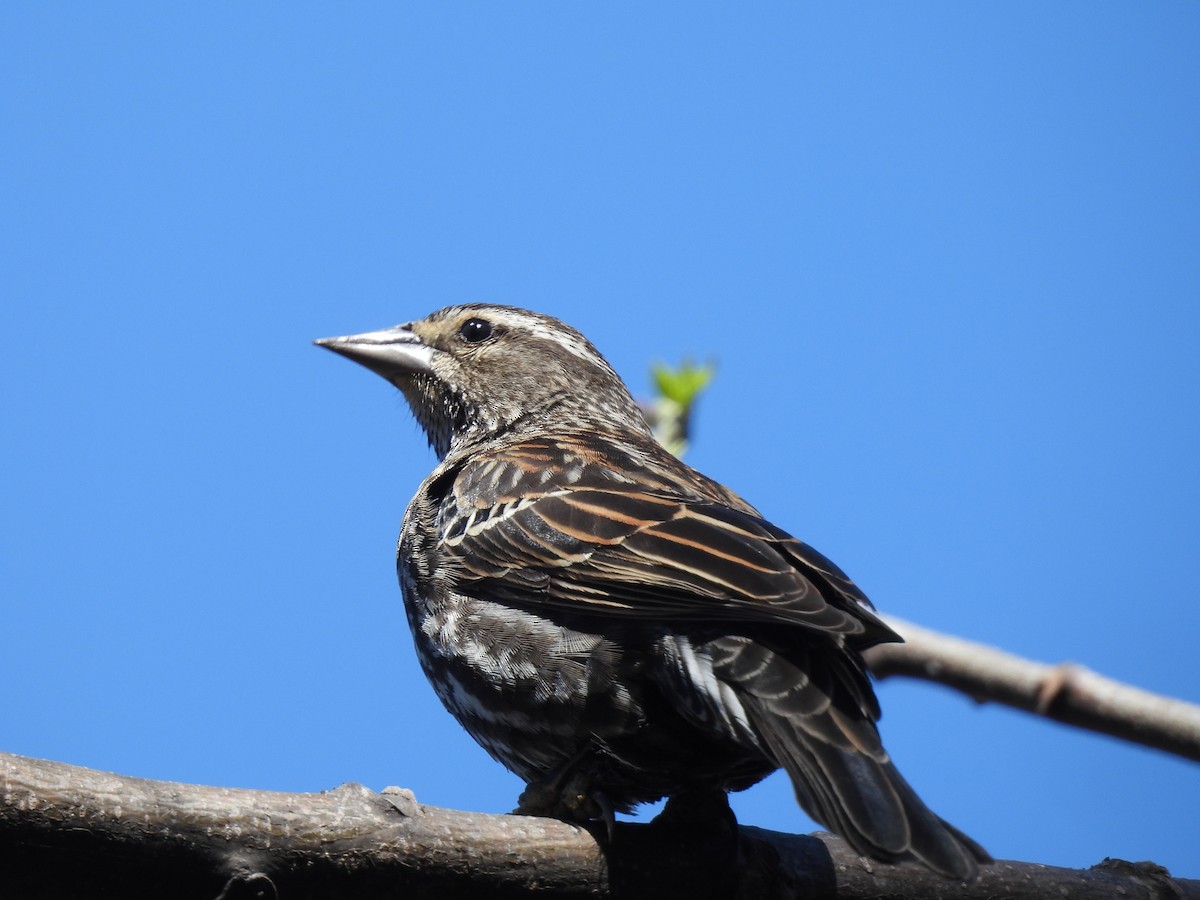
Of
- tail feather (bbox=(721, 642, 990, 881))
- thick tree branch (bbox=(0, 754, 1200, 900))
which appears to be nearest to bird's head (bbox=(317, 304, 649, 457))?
tail feather (bbox=(721, 642, 990, 881))

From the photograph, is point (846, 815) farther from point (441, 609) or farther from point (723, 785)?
point (441, 609)

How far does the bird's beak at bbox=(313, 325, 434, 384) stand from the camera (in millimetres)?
6883

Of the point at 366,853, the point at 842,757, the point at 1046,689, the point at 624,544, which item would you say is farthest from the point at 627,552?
the point at 1046,689

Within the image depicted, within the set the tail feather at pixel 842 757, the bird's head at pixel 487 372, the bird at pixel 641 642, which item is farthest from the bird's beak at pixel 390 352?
the tail feather at pixel 842 757

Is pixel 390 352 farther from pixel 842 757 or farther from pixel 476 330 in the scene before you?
pixel 842 757

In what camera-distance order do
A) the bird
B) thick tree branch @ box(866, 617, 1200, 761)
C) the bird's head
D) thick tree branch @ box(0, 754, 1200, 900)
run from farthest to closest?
the bird's head → thick tree branch @ box(866, 617, 1200, 761) → the bird → thick tree branch @ box(0, 754, 1200, 900)

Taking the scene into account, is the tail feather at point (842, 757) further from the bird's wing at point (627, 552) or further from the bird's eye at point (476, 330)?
the bird's eye at point (476, 330)

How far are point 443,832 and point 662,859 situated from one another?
28.4 inches

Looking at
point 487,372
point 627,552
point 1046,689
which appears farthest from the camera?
point 487,372

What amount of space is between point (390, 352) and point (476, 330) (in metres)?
0.46

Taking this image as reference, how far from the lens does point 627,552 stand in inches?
175

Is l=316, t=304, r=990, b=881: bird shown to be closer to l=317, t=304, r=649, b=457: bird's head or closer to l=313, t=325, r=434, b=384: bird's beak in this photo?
l=317, t=304, r=649, b=457: bird's head

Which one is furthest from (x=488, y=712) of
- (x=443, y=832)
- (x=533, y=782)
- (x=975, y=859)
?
(x=975, y=859)

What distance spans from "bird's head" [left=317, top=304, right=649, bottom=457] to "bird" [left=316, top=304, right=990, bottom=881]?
97 centimetres
